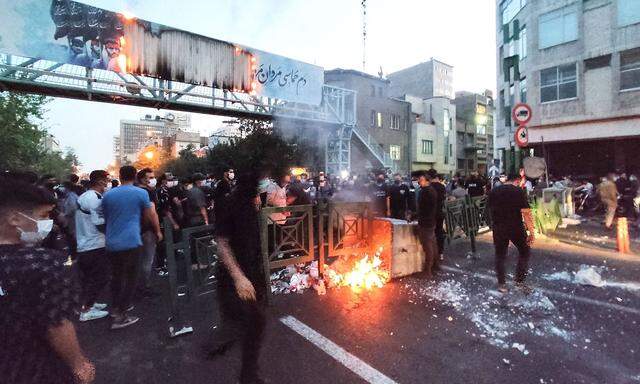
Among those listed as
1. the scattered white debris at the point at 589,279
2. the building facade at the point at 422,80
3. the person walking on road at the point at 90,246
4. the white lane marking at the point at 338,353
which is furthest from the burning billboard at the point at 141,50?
the building facade at the point at 422,80

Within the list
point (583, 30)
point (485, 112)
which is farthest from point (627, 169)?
point (485, 112)

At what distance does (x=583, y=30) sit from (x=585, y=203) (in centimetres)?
1001

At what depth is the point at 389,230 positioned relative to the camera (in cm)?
616

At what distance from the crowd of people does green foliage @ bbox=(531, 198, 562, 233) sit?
4.99 feet

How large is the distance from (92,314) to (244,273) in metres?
3.03

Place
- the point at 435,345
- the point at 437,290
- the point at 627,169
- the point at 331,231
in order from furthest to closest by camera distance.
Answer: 1. the point at 627,169
2. the point at 331,231
3. the point at 437,290
4. the point at 435,345

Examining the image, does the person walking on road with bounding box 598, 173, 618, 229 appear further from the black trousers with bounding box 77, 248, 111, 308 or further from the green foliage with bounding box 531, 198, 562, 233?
the black trousers with bounding box 77, 248, 111, 308

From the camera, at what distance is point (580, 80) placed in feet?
61.8

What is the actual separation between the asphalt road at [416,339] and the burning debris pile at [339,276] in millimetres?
243

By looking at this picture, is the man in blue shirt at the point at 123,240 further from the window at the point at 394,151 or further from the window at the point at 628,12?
the window at the point at 394,151

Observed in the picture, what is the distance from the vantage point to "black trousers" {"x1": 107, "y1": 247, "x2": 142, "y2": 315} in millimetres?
4305

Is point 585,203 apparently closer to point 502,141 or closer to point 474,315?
point 502,141

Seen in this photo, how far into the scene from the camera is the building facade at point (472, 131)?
153 ft

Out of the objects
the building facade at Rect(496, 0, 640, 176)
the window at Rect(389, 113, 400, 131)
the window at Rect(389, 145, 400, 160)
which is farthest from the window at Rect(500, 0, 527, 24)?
the window at Rect(389, 145, 400, 160)
